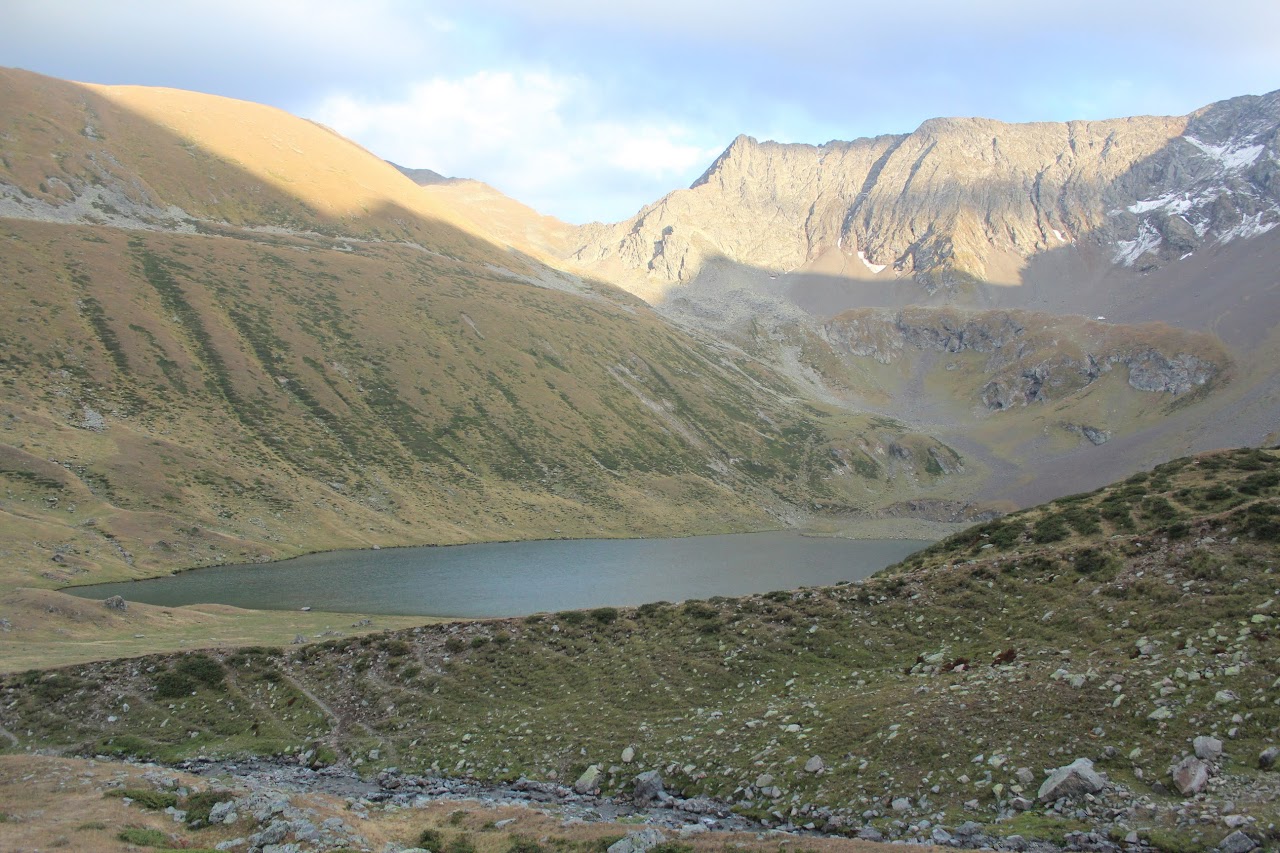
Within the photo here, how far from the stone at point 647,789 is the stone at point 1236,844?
15019 millimetres

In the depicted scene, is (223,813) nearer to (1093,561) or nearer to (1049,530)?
(1093,561)

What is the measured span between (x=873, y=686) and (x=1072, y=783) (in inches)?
367

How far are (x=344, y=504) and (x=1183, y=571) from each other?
471ft

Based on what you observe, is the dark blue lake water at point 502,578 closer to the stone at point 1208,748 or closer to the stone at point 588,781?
the stone at point 588,781

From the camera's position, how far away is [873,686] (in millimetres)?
27453

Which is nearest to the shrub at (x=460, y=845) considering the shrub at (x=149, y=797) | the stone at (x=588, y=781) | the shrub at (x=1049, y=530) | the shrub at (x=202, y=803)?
the stone at (x=588, y=781)

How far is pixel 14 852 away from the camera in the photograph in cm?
1594

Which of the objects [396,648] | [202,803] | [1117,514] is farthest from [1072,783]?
[396,648]

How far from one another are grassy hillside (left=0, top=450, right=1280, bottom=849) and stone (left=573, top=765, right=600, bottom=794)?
0.42m

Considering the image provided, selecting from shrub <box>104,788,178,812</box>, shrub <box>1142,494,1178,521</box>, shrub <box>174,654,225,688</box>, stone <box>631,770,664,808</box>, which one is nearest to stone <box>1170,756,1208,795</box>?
stone <box>631,770,664,808</box>

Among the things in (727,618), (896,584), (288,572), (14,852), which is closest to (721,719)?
(727,618)

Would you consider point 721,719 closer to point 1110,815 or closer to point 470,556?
point 1110,815

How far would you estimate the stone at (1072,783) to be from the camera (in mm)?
18266

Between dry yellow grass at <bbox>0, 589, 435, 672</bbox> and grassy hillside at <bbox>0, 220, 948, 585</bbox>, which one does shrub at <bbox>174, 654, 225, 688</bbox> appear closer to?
dry yellow grass at <bbox>0, 589, 435, 672</bbox>
